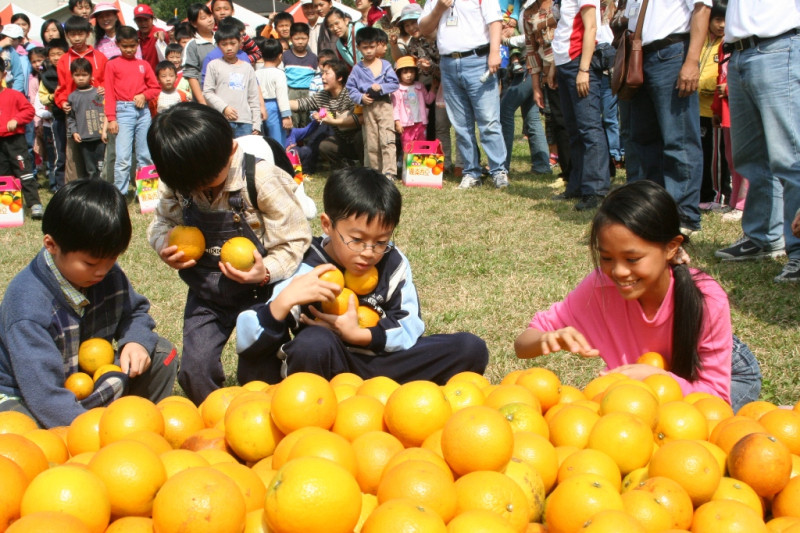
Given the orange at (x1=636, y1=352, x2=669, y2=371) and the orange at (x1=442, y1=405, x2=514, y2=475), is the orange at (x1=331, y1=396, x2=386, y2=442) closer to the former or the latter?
the orange at (x1=442, y1=405, x2=514, y2=475)

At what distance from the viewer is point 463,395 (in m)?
2.24

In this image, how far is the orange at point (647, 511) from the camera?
162 centimetres

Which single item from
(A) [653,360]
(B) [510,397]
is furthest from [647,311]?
(B) [510,397]

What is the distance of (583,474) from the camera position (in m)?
1.74

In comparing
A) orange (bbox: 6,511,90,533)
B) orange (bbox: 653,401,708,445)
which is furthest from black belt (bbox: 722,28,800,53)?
orange (bbox: 6,511,90,533)

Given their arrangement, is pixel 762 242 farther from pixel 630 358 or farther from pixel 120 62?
pixel 120 62

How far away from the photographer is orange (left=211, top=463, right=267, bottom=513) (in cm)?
169

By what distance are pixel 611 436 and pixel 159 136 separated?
2.19 metres

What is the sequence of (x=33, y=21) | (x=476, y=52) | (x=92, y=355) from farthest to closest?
(x=33, y=21)
(x=476, y=52)
(x=92, y=355)

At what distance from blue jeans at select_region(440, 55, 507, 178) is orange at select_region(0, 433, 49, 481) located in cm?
745

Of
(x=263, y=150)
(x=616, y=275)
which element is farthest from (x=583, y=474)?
(x=263, y=150)

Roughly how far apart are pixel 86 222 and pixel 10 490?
1403mm

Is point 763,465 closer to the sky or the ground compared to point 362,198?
closer to the ground

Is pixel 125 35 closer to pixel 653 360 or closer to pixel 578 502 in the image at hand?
pixel 653 360
